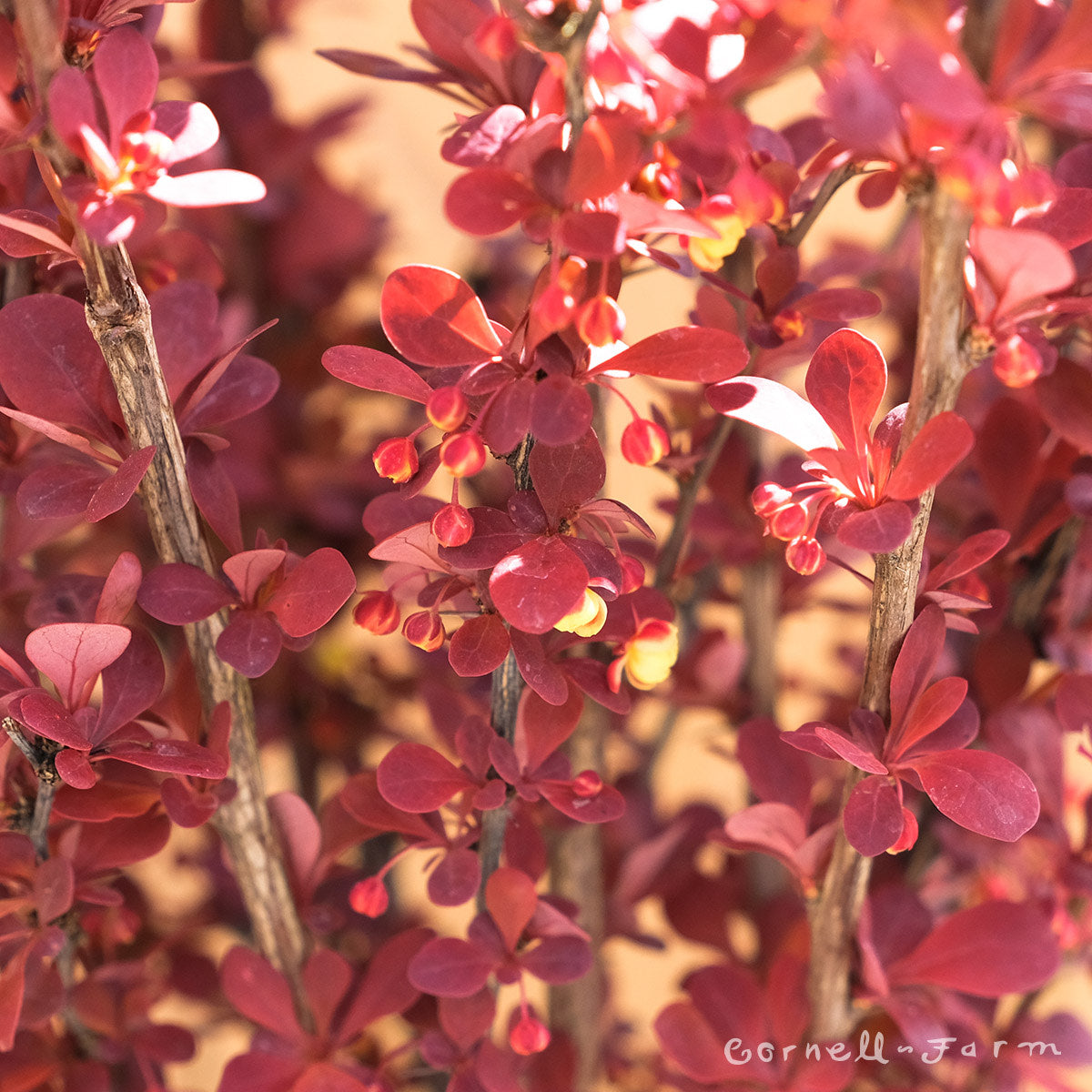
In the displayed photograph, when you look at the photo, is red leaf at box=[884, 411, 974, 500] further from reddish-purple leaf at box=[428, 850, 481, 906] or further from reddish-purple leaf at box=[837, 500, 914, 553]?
reddish-purple leaf at box=[428, 850, 481, 906]

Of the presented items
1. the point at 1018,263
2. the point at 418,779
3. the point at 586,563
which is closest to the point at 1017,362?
Answer: the point at 1018,263

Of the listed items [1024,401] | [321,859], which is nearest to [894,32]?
[1024,401]

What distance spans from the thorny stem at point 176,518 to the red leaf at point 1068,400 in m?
0.29

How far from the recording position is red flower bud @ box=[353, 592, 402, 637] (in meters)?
0.35

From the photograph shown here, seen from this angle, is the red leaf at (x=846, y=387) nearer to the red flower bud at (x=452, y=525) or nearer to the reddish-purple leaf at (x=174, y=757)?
the red flower bud at (x=452, y=525)

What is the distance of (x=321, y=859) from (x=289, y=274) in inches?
14.6

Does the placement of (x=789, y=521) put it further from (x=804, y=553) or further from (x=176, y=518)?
(x=176, y=518)

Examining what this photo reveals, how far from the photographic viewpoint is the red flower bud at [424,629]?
34cm

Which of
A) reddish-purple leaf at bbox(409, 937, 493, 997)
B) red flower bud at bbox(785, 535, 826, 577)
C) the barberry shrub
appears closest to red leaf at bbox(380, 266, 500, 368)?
the barberry shrub

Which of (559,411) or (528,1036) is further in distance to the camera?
(528,1036)

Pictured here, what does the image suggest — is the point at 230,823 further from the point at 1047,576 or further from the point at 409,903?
the point at 409,903

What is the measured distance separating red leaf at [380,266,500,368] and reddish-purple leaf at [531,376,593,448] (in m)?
0.03

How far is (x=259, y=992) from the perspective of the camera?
1.40 ft

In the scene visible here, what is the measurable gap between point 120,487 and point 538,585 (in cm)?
12
